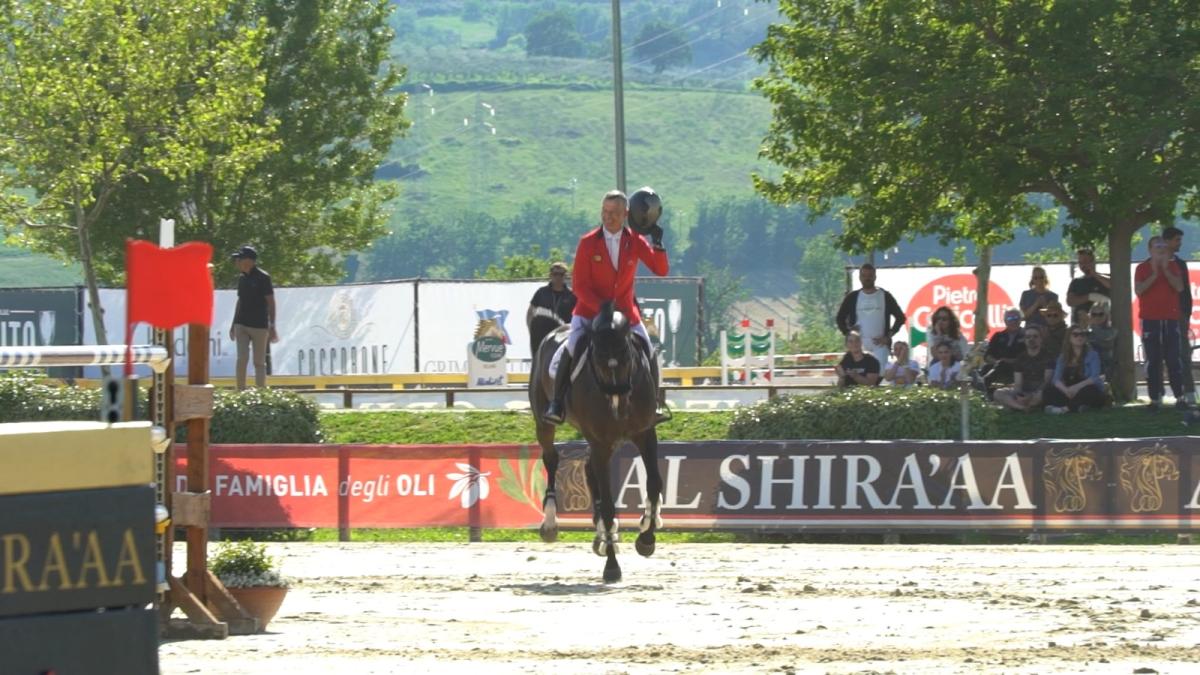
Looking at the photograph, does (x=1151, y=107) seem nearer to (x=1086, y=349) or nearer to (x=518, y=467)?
(x=1086, y=349)

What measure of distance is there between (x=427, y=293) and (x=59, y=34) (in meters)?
8.19

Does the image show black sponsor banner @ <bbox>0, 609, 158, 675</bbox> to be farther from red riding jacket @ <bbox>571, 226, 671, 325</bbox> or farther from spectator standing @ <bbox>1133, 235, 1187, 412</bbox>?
spectator standing @ <bbox>1133, 235, 1187, 412</bbox>

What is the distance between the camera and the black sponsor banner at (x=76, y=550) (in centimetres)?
716

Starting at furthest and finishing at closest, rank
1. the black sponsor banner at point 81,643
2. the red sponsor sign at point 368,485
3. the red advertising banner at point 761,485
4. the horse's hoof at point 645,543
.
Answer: the red sponsor sign at point 368,485 < the red advertising banner at point 761,485 < the horse's hoof at point 645,543 < the black sponsor banner at point 81,643

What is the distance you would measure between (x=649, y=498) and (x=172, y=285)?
5.99 meters

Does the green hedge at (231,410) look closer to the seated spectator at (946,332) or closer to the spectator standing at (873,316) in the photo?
the spectator standing at (873,316)

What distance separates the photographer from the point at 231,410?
2481 cm

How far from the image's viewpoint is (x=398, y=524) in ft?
71.2

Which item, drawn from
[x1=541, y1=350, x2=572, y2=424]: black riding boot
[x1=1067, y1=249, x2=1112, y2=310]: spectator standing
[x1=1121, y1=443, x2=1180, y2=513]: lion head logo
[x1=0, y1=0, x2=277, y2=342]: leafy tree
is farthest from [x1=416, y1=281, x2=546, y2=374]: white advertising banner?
[x1=541, y1=350, x2=572, y2=424]: black riding boot

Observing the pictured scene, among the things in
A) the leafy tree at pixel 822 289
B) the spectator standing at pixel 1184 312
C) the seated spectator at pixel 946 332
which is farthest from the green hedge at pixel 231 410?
the leafy tree at pixel 822 289

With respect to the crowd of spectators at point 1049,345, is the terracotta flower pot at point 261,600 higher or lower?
lower

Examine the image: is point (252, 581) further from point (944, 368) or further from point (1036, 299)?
point (1036, 299)

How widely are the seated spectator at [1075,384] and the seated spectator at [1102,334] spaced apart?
0.50ft

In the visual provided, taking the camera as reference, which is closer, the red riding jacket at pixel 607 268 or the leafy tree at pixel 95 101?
the red riding jacket at pixel 607 268
